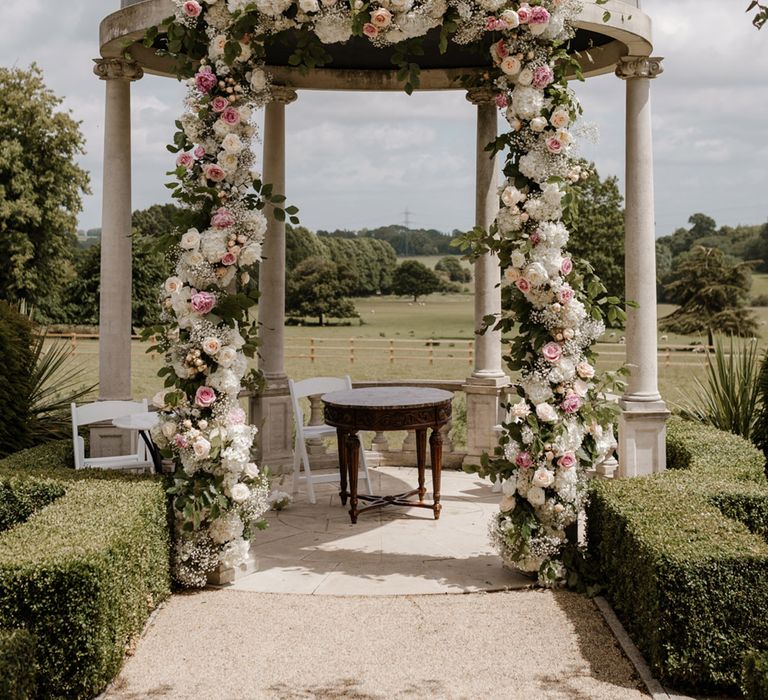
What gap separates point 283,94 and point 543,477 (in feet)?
24.1

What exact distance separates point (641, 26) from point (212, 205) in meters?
5.27

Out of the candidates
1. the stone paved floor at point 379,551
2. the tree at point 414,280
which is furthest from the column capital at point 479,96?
the tree at point 414,280

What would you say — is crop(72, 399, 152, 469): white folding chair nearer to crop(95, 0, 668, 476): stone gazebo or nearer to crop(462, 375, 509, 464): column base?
crop(95, 0, 668, 476): stone gazebo

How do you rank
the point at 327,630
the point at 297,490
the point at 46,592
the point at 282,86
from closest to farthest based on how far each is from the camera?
the point at 46,592 → the point at 327,630 → the point at 297,490 → the point at 282,86

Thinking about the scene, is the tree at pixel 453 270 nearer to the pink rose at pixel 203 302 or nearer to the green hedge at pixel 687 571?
the green hedge at pixel 687 571

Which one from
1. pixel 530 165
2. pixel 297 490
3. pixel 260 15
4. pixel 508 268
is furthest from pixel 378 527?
pixel 260 15

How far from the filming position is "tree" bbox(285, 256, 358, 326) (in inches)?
2233

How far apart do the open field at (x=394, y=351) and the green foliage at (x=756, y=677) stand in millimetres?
8178

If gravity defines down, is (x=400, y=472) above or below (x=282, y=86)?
below

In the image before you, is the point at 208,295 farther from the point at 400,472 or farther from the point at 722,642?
the point at 400,472

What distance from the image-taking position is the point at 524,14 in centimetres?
736

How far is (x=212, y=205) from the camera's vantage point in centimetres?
777

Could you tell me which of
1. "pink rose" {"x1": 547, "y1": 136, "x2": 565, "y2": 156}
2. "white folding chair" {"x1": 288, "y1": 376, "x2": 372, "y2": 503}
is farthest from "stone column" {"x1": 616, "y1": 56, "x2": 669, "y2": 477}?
"white folding chair" {"x1": 288, "y1": 376, "x2": 372, "y2": 503}

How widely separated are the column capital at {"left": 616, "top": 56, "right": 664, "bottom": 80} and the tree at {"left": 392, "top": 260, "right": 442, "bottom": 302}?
234 feet
